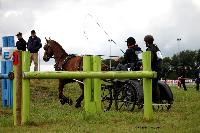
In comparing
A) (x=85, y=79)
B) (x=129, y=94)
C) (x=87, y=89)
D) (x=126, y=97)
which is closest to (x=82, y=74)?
(x=85, y=79)

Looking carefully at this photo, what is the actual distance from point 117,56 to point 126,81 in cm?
95

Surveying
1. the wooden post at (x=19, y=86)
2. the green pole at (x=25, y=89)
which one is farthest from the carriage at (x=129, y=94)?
the wooden post at (x=19, y=86)

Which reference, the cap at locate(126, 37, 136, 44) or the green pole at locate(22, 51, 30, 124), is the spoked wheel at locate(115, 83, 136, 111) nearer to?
the cap at locate(126, 37, 136, 44)

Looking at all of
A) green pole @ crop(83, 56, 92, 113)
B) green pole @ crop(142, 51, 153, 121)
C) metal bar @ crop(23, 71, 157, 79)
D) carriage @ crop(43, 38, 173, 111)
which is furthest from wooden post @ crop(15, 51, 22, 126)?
carriage @ crop(43, 38, 173, 111)

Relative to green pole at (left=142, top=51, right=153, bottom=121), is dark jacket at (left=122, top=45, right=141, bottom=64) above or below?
above

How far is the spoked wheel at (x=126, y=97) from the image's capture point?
14551mm

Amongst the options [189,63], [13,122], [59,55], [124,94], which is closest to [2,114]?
[13,122]

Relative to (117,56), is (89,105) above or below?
below

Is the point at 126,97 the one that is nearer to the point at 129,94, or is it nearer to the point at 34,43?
the point at 129,94

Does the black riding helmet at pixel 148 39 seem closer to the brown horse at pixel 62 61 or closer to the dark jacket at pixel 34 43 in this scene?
the brown horse at pixel 62 61

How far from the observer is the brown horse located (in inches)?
698

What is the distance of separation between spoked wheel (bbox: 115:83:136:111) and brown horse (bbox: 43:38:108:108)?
6.88 feet

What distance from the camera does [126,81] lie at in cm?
1495

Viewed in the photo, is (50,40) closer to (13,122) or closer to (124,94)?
(124,94)
